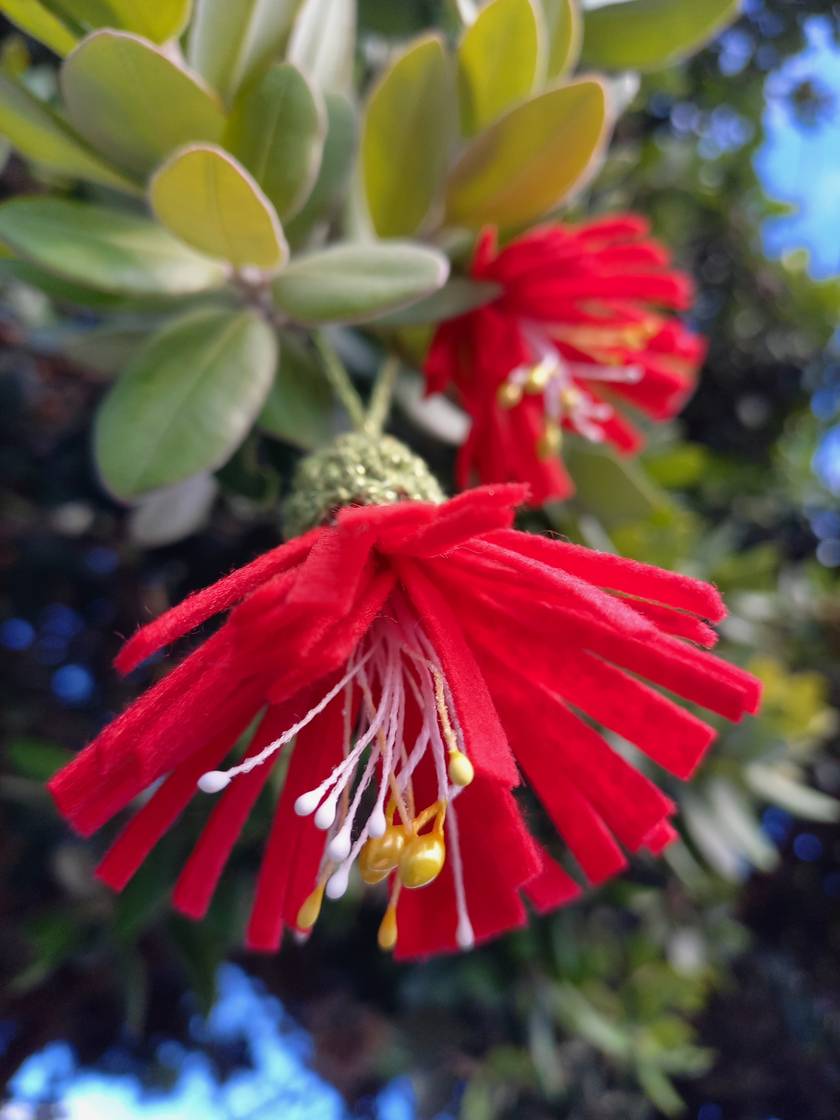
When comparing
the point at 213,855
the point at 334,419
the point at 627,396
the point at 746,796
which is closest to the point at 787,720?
the point at 746,796

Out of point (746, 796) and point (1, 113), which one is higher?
point (1, 113)

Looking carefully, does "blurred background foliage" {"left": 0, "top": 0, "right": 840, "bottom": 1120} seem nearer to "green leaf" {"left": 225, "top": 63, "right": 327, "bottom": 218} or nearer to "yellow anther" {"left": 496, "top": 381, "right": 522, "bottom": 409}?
"yellow anther" {"left": 496, "top": 381, "right": 522, "bottom": 409}

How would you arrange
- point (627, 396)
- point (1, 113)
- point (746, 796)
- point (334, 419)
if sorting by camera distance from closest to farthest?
point (1, 113) → point (334, 419) → point (627, 396) → point (746, 796)

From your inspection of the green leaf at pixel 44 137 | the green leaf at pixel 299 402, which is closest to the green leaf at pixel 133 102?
the green leaf at pixel 44 137

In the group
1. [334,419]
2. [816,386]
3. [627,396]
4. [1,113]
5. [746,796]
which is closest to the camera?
[1,113]

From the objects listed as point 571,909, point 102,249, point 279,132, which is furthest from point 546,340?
point 571,909

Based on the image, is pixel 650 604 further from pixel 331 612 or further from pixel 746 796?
pixel 746 796
